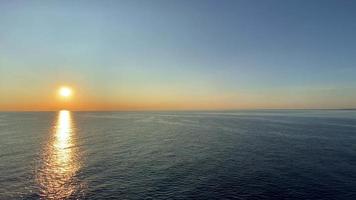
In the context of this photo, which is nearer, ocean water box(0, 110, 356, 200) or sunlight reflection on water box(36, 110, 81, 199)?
ocean water box(0, 110, 356, 200)

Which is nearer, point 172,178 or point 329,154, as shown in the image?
point 172,178

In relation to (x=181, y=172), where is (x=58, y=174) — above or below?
below

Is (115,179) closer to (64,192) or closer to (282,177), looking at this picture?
(64,192)

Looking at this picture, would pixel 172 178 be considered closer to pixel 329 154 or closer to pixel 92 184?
pixel 92 184

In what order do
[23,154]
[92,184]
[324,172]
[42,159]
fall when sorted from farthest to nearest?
[23,154] < [42,159] < [324,172] < [92,184]

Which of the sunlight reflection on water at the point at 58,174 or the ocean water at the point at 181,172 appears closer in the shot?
the ocean water at the point at 181,172

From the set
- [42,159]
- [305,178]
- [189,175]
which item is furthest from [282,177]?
[42,159]

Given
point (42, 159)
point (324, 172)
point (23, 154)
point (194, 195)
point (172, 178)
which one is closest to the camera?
point (194, 195)

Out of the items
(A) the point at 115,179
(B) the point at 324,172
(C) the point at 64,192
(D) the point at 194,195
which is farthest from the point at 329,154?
(C) the point at 64,192

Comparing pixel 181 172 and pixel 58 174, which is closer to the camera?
pixel 181 172
